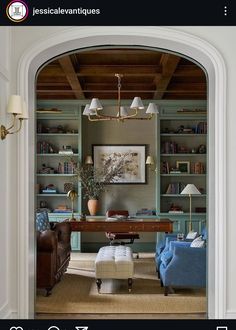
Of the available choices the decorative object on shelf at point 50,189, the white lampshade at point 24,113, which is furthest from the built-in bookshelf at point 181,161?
the white lampshade at point 24,113

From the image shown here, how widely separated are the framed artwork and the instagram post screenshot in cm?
2

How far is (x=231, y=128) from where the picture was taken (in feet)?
14.0

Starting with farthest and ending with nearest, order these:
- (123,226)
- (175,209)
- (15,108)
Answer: (175,209) < (123,226) < (15,108)

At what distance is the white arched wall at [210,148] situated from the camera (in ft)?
13.8

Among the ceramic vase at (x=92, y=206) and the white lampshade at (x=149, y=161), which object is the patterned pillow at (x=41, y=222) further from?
the white lampshade at (x=149, y=161)

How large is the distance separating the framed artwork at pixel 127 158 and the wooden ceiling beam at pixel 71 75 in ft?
3.90

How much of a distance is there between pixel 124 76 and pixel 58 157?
9.63 ft

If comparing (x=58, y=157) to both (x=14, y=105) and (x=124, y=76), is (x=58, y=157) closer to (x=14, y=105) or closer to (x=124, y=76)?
(x=124, y=76)

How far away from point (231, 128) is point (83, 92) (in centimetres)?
491

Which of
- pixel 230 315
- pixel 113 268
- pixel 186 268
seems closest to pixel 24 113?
pixel 230 315

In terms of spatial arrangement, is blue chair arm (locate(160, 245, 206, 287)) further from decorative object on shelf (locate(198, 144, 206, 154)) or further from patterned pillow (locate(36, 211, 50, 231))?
decorative object on shelf (locate(198, 144, 206, 154))

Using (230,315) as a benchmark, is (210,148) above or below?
above

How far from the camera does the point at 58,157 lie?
9.90 metres
